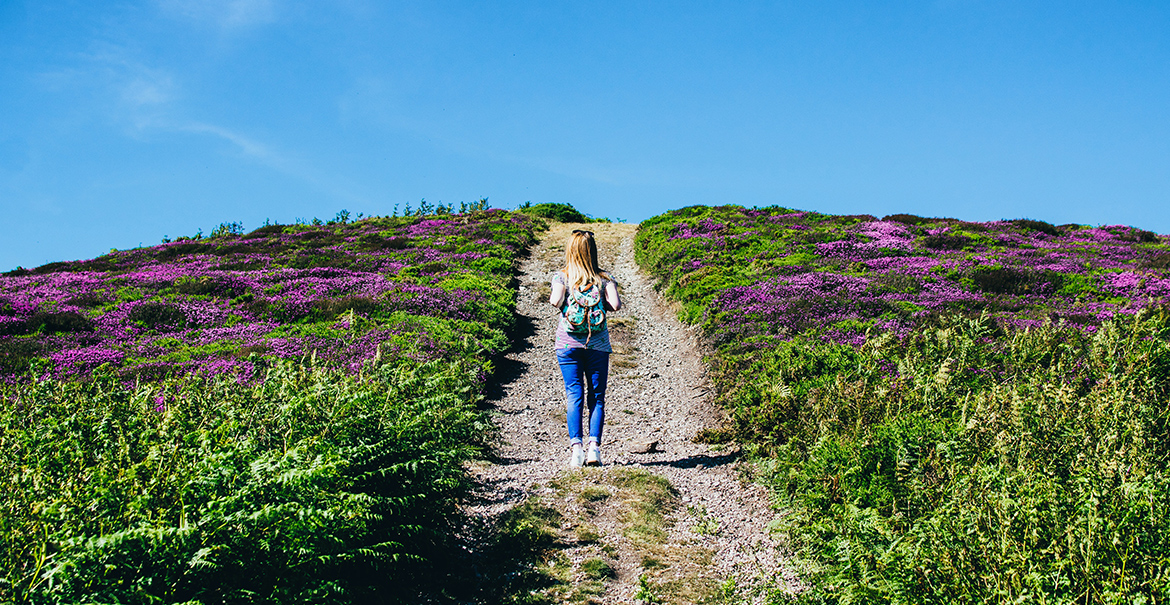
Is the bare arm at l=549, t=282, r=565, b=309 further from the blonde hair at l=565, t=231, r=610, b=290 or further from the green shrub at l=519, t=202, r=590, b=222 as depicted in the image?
the green shrub at l=519, t=202, r=590, b=222

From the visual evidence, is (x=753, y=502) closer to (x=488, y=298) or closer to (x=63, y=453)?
(x=63, y=453)

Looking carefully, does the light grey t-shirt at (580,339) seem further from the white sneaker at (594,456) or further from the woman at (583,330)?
the white sneaker at (594,456)

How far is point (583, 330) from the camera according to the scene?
8188 millimetres

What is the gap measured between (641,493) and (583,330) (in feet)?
6.58

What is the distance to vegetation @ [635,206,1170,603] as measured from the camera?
4027 millimetres

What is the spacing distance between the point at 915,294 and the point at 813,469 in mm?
12232

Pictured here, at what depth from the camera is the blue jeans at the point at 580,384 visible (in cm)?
833

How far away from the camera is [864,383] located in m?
8.12

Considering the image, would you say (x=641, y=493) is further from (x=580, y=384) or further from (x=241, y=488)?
(x=241, y=488)

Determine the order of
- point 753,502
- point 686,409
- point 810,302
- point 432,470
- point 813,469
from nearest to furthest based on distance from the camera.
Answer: point 432,470 < point 813,469 < point 753,502 < point 686,409 < point 810,302

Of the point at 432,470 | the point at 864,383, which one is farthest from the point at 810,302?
the point at 432,470

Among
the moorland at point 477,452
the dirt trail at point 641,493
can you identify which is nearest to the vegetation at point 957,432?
the moorland at point 477,452

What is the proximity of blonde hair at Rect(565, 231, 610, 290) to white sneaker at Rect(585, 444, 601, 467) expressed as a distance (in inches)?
79.3

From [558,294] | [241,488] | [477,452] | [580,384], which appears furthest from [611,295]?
[241,488]
